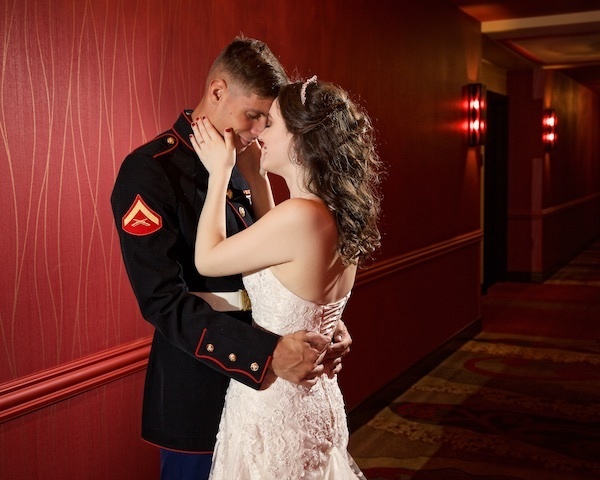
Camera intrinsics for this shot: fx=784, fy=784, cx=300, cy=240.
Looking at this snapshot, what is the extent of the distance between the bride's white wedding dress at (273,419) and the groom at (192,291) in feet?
0.23

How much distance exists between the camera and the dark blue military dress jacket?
73.3 inches

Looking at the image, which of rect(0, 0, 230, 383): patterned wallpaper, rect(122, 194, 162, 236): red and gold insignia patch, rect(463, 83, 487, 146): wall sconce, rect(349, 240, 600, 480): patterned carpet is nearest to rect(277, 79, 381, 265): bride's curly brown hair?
rect(122, 194, 162, 236): red and gold insignia patch

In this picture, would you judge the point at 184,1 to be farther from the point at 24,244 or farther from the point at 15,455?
the point at 15,455

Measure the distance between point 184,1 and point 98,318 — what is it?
47.4 inches

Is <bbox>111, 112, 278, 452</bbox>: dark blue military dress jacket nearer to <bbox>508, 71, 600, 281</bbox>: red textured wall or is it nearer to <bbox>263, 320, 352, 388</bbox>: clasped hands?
<bbox>263, 320, 352, 388</bbox>: clasped hands

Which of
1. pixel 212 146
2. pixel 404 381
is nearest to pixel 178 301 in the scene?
pixel 212 146

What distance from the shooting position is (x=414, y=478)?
12.5ft

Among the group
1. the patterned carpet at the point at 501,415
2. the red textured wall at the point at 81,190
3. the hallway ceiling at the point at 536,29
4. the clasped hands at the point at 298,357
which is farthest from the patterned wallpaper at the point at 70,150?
the hallway ceiling at the point at 536,29

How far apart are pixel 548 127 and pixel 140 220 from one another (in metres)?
9.24

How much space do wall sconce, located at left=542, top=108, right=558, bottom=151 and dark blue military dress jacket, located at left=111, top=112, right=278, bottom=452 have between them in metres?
8.72

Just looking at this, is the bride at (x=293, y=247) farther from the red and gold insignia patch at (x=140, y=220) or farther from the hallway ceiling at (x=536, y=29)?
the hallway ceiling at (x=536, y=29)

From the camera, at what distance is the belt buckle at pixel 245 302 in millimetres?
2148

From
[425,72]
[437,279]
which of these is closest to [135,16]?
[425,72]

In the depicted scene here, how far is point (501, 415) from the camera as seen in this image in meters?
4.81
